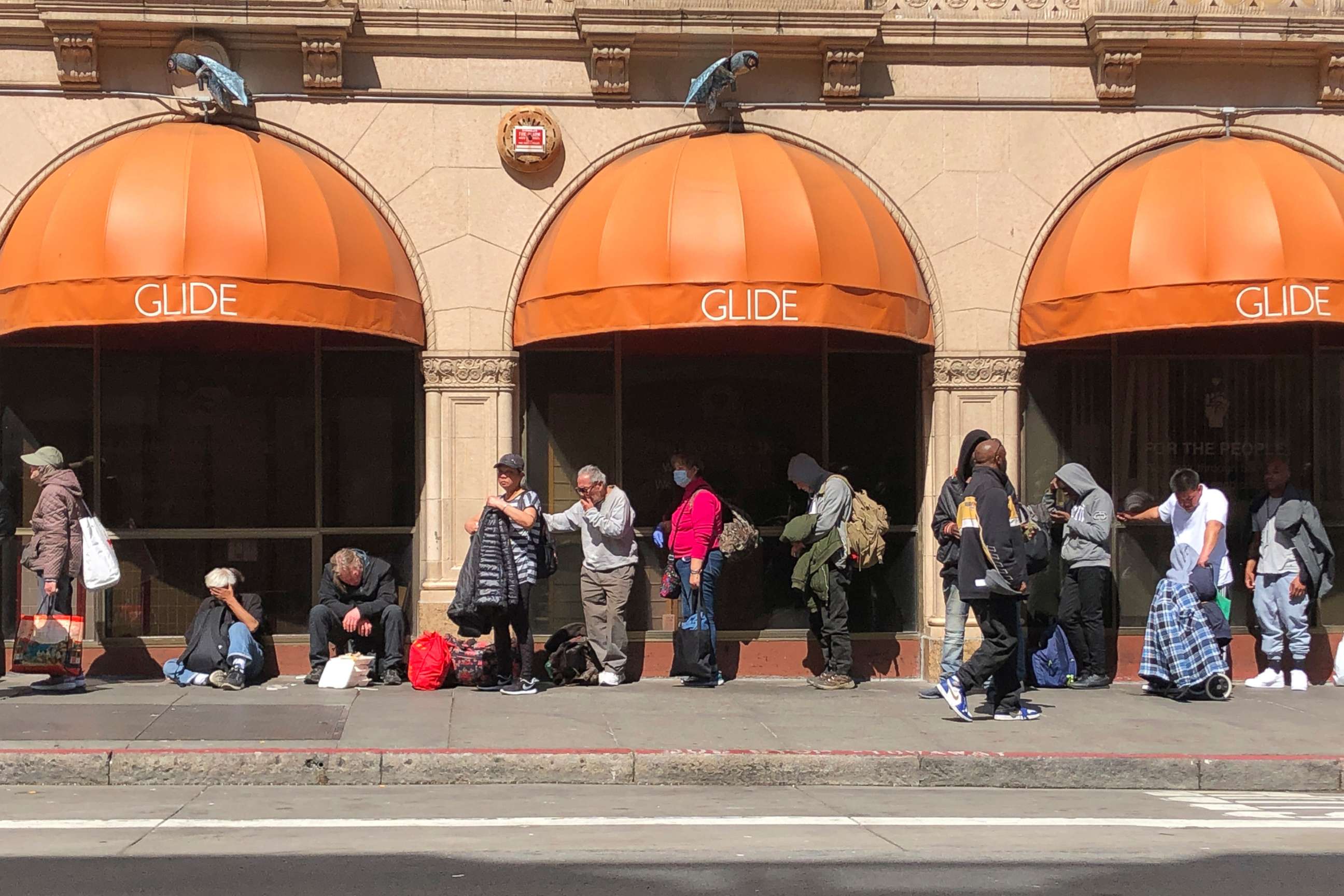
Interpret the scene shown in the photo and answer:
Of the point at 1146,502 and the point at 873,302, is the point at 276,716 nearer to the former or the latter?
the point at 873,302

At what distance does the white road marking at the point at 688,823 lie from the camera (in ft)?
25.7

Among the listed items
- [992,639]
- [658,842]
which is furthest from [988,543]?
[658,842]

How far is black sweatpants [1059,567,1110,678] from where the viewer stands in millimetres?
12820

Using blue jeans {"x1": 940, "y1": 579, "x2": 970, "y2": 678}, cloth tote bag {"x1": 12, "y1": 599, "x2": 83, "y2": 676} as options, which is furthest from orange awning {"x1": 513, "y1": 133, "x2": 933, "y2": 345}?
cloth tote bag {"x1": 12, "y1": 599, "x2": 83, "y2": 676}

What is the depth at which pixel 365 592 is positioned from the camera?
41.5ft

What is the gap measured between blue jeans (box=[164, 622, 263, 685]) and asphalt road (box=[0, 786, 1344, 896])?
3175mm

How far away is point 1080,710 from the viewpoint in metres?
11.7

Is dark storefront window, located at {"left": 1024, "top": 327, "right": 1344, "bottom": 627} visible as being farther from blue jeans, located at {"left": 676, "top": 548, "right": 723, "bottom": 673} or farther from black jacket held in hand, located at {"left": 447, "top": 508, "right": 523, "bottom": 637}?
black jacket held in hand, located at {"left": 447, "top": 508, "right": 523, "bottom": 637}

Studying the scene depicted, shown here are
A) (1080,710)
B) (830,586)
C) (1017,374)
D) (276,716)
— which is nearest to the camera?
(276,716)

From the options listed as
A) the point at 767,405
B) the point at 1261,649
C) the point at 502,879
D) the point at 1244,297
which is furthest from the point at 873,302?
the point at 502,879

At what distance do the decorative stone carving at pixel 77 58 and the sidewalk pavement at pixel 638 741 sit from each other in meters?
4.89

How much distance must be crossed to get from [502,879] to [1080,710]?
633 centimetres

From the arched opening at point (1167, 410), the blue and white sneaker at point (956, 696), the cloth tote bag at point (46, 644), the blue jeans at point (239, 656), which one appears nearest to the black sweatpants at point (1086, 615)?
the arched opening at point (1167, 410)

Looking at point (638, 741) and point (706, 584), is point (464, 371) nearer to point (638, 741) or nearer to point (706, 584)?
point (706, 584)
